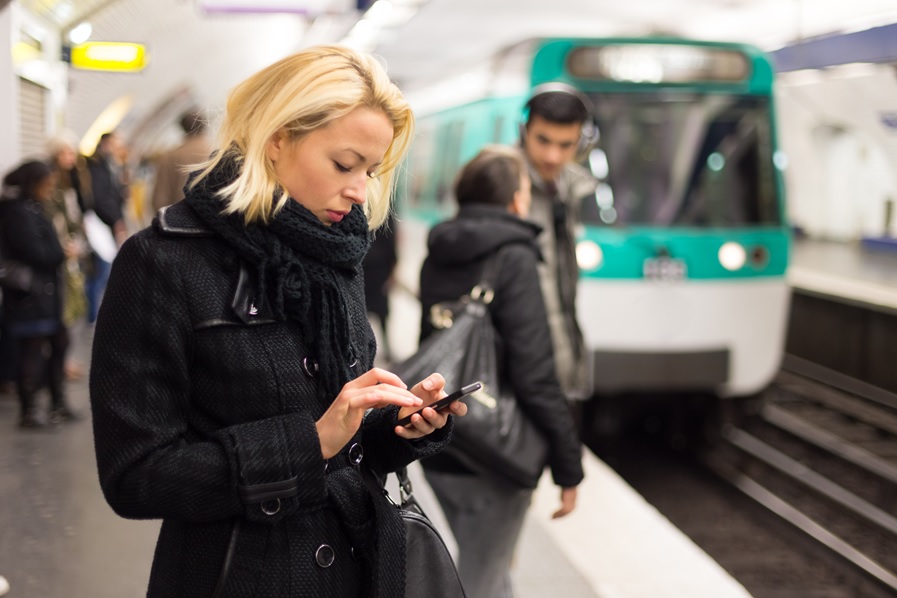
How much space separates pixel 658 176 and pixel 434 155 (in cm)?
499

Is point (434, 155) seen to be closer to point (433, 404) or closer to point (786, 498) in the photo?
point (786, 498)

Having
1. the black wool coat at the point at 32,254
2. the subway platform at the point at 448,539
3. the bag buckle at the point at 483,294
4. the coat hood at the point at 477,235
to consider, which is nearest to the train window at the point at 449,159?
the black wool coat at the point at 32,254

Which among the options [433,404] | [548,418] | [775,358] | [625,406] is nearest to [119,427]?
[433,404]

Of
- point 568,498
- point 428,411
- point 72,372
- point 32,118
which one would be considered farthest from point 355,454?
point 32,118

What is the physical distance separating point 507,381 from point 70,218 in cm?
544

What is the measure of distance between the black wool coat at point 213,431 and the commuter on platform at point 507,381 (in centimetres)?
126

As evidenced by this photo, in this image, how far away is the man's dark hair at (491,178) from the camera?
10.2ft

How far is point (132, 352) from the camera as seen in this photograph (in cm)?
150

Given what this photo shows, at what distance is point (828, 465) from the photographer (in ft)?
27.1

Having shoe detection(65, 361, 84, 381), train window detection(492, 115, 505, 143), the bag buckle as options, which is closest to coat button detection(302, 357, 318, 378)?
the bag buckle

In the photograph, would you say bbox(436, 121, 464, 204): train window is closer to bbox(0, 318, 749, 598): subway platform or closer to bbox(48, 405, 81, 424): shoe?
bbox(48, 405, 81, 424): shoe

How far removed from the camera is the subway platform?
13.8 feet

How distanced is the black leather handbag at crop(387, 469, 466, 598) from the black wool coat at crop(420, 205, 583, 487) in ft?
3.57

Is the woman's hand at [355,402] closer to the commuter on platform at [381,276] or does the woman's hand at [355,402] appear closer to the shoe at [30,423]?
the shoe at [30,423]
